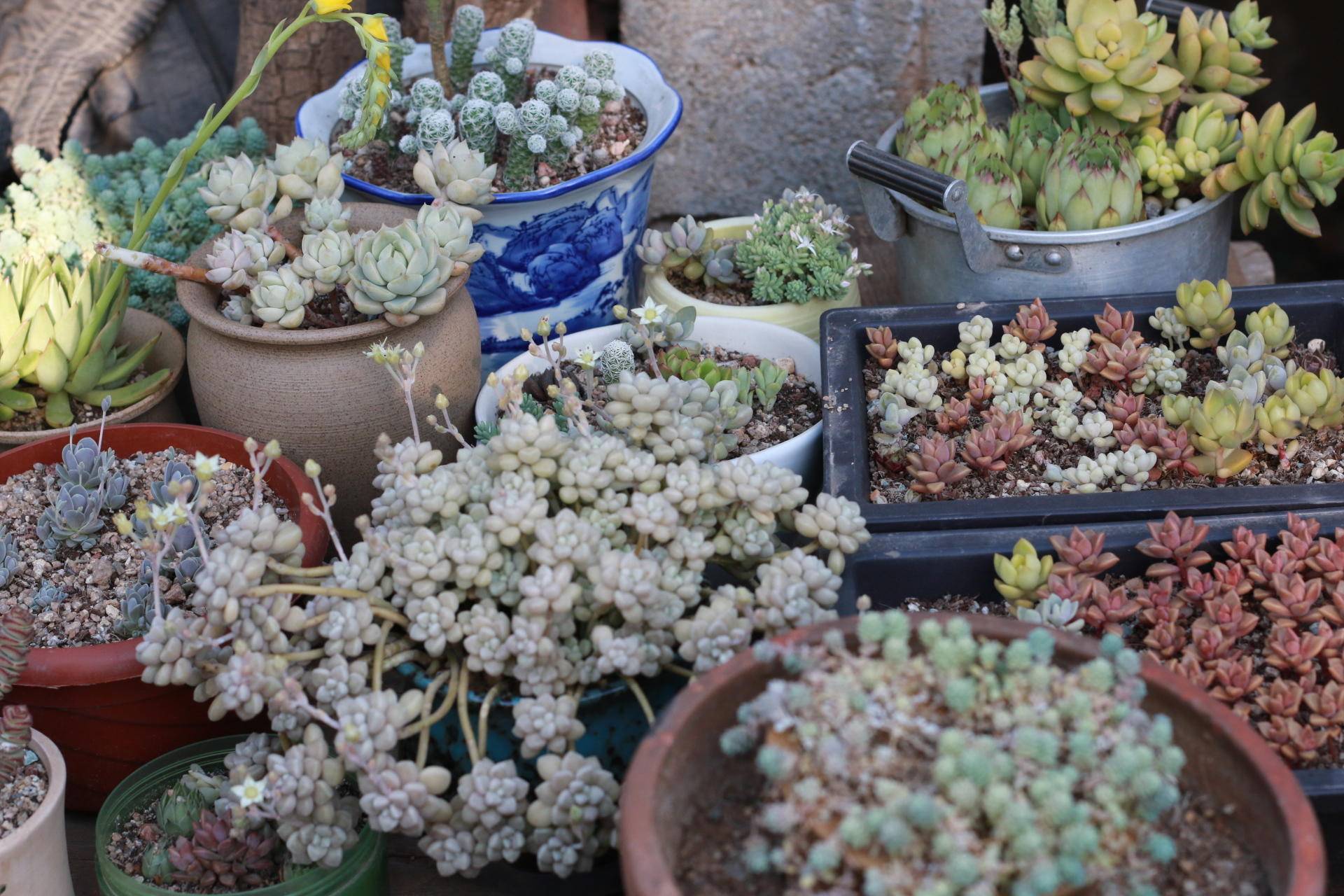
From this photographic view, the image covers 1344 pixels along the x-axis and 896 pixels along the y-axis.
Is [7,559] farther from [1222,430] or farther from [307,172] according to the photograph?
[1222,430]

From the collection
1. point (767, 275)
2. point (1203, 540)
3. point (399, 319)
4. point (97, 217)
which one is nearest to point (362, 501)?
point (399, 319)

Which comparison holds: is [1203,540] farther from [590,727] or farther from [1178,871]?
[590,727]

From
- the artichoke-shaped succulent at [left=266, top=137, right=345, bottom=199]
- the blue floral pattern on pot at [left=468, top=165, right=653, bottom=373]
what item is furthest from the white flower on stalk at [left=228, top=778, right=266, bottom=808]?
the blue floral pattern on pot at [left=468, top=165, right=653, bottom=373]

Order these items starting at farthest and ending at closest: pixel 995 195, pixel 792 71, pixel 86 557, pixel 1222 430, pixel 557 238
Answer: pixel 792 71
pixel 557 238
pixel 995 195
pixel 86 557
pixel 1222 430

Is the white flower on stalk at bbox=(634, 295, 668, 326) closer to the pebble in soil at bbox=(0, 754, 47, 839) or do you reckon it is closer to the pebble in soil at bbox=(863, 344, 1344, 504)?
the pebble in soil at bbox=(863, 344, 1344, 504)

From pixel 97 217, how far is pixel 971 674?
1.74 metres

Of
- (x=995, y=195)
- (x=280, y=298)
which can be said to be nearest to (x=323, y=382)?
(x=280, y=298)

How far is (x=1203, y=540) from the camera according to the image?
1.29 m

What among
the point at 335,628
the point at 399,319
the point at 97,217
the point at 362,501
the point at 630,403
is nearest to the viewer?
the point at 335,628

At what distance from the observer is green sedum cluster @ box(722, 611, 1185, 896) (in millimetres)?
835

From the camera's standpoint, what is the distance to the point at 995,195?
1.73m

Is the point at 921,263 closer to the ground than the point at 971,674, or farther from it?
closer to the ground

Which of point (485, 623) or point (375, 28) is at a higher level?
point (375, 28)

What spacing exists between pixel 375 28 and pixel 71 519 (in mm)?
678
